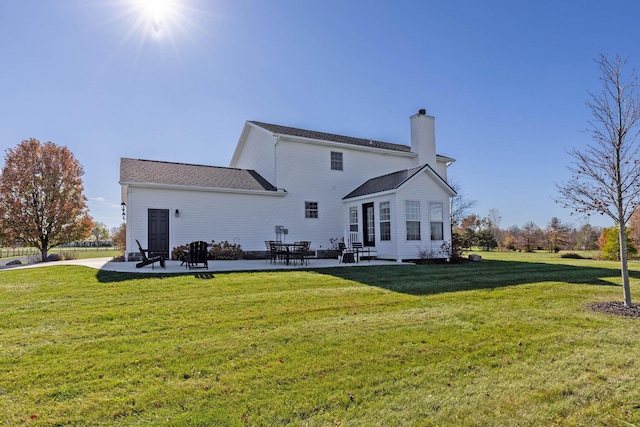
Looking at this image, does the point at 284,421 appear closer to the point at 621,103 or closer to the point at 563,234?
the point at 621,103

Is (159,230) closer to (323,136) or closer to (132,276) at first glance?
(132,276)

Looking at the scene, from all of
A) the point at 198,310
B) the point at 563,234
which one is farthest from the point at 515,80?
the point at 563,234

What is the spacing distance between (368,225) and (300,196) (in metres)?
3.41

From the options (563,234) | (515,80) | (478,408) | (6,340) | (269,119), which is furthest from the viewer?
(563,234)

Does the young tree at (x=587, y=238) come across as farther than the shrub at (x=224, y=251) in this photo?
Yes

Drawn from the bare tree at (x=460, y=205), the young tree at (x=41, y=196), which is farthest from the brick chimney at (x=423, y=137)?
the young tree at (x=41, y=196)

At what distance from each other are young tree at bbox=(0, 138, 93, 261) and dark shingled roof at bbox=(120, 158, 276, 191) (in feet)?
15.9

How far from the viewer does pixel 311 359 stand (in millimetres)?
3691

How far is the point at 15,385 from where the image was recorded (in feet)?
10.0

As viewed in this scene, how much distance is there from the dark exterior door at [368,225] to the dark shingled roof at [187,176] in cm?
418

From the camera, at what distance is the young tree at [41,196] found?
17.6 m

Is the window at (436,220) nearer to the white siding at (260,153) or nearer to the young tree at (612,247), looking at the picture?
the white siding at (260,153)

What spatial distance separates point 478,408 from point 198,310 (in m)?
4.07

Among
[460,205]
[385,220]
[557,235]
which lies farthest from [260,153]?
[557,235]
